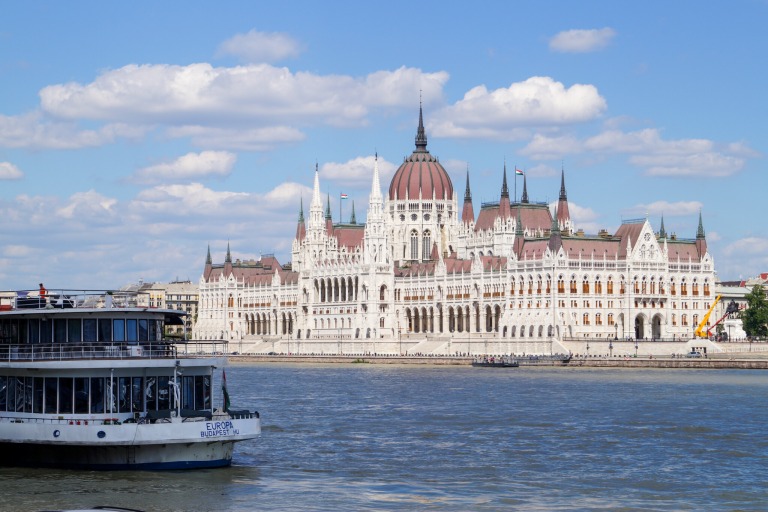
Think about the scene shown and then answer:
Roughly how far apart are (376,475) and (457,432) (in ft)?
52.8

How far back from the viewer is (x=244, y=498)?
135ft

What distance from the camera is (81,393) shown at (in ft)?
148

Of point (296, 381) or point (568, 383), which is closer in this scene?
point (568, 383)

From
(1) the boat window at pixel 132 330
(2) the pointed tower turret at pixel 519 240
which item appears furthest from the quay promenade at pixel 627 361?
(1) the boat window at pixel 132 330

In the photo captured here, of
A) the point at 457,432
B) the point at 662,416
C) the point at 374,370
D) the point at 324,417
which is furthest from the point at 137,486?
the point at 374,370

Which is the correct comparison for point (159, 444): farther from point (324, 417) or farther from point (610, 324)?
point (610, 324)

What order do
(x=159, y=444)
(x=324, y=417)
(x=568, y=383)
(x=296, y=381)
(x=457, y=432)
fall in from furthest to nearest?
(x=296, y=381), (x=568, y=383), (x=324, y=417), (x=457, y=432), (x=159, y=444)

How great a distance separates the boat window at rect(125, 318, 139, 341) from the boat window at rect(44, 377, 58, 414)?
8.57ft

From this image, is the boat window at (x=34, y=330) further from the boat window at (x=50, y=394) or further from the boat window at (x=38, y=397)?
the boat window at (x=50, y=394)

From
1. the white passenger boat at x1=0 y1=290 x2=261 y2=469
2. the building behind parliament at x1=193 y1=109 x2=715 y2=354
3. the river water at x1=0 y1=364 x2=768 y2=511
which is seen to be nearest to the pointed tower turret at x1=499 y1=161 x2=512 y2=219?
the building behind parliament at x1=193 y1=109 x2=715 y2=354

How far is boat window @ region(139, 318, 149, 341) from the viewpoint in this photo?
46625 millimetres

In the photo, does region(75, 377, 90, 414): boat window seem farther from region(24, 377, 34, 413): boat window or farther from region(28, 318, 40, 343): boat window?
region(28, 318, 40, 343): boat window

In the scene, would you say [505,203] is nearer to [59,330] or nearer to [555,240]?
[555,240]

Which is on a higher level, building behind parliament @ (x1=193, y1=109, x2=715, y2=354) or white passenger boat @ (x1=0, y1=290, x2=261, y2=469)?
building behind parliament @ (x1=193, y1=109, x2=715, y2=354)
